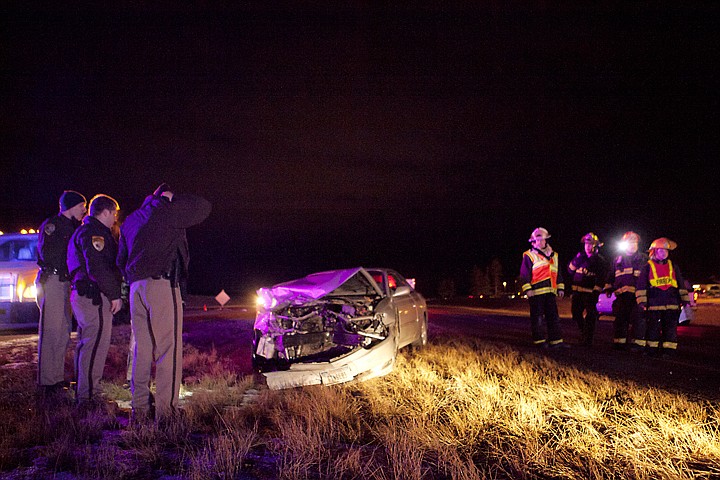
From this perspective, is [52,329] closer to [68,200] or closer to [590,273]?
[68,200]

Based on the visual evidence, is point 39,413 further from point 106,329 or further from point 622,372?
point 622,372

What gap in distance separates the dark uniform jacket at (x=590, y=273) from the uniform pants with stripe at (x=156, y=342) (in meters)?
7.47

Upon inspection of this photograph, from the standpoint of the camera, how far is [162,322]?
4660 millimetres

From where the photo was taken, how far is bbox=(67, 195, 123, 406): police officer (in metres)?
5.30

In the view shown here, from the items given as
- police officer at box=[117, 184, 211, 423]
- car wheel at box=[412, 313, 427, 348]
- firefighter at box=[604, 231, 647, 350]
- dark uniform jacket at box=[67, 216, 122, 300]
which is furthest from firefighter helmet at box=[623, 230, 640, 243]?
dark uniform jacket at box=[67, 216, 122, 300]

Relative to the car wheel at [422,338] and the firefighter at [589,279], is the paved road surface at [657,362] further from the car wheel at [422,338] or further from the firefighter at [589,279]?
the car wheel at [422,338]

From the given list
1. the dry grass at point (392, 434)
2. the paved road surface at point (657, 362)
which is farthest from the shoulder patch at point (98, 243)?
the paved road surface at point (657, 362)

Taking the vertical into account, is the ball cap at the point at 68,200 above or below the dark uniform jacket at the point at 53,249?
above

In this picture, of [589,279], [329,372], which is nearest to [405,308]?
[329,372]

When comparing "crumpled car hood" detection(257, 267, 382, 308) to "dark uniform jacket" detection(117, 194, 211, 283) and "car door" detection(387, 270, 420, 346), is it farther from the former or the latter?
"dark uniform jacket" detection(117, 194, 211, 283)

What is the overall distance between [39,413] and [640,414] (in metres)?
5.16

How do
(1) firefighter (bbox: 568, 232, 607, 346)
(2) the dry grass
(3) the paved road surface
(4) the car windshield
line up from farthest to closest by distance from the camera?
(4) the car windshield < (1) firefighter (bbox: 568, 232, 607, 346) < (3) the paved road surface < (2) the dry grass

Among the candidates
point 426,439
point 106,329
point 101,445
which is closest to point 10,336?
point 106,329

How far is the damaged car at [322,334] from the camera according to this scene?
5.76m
